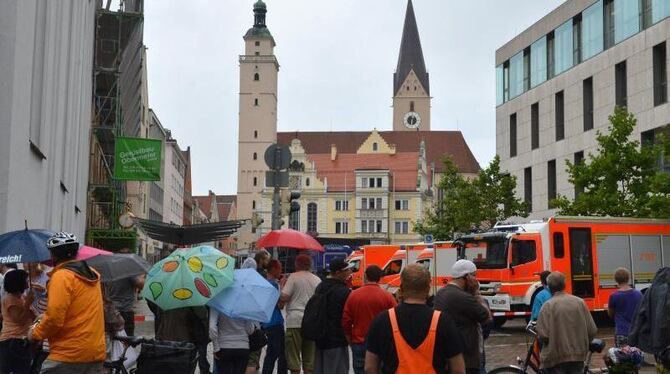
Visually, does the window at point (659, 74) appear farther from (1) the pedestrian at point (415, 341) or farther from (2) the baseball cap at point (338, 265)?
(1) the pedestrian at point (415, 341)

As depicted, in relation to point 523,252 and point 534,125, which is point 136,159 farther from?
point 534,125

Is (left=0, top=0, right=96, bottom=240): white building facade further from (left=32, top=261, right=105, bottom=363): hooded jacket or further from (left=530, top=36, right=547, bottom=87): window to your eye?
(left=530, top=36, right=547, bottom=87): window

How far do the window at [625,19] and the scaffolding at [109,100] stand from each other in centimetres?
2059

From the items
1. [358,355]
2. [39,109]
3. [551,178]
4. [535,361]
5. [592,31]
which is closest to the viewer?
[358,355]

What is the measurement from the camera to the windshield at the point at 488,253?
25.2m

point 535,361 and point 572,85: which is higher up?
point 572,85

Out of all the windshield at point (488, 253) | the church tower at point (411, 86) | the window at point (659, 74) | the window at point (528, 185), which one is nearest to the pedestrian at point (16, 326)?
the windshield at point (488, 253)

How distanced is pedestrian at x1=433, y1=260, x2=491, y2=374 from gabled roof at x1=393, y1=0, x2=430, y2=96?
15086cm

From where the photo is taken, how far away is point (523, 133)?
51625 millimetres

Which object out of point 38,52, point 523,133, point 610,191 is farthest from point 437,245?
point 523,133

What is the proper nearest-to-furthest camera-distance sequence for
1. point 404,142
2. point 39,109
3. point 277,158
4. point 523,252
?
point 39,109
point 277,158
point 523,252
point 404,142

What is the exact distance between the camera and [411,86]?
6535 inches

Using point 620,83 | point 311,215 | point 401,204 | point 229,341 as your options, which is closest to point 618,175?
point 620,83

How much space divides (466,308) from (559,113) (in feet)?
135
